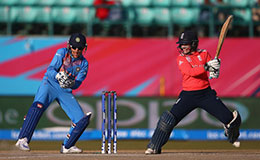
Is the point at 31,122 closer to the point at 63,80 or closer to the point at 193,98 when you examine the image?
the point at 63,80

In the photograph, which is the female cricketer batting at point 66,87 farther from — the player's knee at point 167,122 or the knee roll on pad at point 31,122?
the player's knee at point 167,122

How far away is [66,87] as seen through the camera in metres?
8.05

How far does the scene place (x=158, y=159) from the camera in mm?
7164

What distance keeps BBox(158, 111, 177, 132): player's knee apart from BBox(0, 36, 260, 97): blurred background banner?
6739 millimetres

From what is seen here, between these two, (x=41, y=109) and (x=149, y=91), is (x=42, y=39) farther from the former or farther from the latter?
(x=41, y=109)

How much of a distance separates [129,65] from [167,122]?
23.1 ft

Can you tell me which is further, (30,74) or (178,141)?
(30,74)

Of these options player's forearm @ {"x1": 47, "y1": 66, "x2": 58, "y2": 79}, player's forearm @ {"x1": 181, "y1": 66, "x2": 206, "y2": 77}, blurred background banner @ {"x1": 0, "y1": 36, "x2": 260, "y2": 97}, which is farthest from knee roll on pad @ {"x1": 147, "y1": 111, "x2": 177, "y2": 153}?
blurred background banner @ {"x1": 0, "y1": 36, "x2": 260, "y2": 97}

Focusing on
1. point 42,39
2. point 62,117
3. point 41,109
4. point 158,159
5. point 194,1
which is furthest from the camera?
point 194,1

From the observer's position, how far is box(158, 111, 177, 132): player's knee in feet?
25.6

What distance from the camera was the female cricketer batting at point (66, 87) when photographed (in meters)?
8.06

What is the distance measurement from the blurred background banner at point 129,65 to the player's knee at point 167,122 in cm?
674

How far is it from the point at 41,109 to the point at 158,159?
1.96m

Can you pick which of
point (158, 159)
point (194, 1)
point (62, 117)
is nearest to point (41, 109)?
point (158, 159)
